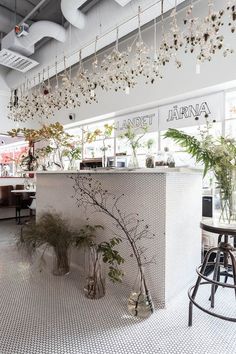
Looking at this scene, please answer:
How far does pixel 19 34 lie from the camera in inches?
163

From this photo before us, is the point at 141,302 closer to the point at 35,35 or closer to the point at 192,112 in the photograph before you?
the point at 192,112

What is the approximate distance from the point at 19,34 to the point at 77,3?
54.5 inches

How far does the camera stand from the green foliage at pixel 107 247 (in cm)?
216

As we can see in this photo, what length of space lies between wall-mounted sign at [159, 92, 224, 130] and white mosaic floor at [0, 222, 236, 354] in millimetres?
2888

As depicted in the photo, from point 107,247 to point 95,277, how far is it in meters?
0.33

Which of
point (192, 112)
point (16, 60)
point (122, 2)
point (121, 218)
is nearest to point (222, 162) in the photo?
point (121, 218)

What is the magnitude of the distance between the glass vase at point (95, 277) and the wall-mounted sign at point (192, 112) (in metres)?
2.75

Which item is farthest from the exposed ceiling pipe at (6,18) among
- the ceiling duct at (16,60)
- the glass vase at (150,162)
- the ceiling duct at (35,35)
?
the glass vase at (150,162)

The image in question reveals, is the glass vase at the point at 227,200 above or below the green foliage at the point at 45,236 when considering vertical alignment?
above

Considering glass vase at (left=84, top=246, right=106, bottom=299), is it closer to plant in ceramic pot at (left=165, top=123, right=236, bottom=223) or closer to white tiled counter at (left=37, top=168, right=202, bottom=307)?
white tiled counter at (left=37, top=168, right=202, bottom=307)

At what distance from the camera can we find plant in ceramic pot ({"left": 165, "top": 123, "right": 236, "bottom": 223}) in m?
1.79

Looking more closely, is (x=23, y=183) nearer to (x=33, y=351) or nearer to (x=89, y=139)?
(x=89, y=139)

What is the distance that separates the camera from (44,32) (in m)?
4.05

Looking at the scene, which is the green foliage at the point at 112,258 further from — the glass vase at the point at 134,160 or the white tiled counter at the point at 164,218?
the glass vase at the point at 134,160
